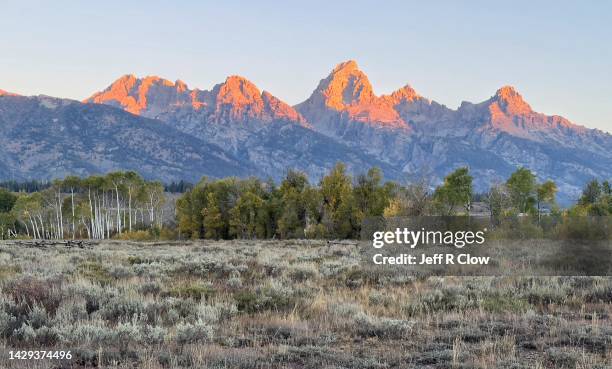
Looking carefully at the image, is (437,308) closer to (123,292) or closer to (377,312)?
(377,312)

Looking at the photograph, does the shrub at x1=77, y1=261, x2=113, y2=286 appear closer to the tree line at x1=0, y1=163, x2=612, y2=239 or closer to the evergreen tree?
the tree line at x1=0, y1=163, x2=612, y2=239

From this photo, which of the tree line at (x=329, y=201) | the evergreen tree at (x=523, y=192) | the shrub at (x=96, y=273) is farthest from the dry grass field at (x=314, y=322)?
the evergreen tree at (x=523, y=192)

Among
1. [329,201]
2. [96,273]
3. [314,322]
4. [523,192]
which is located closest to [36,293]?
[96,273]

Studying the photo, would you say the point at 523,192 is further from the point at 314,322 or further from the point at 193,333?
the point at 193,333

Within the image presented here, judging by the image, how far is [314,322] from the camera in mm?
9484

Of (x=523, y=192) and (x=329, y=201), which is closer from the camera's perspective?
(x=523, y=192)

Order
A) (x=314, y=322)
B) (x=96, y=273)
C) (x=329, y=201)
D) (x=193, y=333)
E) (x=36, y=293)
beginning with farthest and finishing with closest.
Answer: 1. (x=329, y=201)
2. (x=96, y=273)
3. (x=36, y=293)
4. (x=314, y=322)
5. (x=193, y=333)

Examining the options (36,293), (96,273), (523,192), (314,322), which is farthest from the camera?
(523,192)

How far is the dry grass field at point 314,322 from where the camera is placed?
7098 mm

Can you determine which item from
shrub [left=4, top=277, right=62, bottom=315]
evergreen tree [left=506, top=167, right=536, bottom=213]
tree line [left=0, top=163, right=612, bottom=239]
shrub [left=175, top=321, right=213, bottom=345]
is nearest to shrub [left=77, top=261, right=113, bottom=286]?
shrub [left=4, top=277, right=62, bottom=315]

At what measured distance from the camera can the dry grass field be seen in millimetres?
7098

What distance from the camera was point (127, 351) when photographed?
A: 24.1 ft

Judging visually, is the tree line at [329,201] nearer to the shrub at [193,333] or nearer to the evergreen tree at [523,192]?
the evergreen tree at [523,192]

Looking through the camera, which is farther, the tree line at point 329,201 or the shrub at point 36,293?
the tree line at point 329,201
